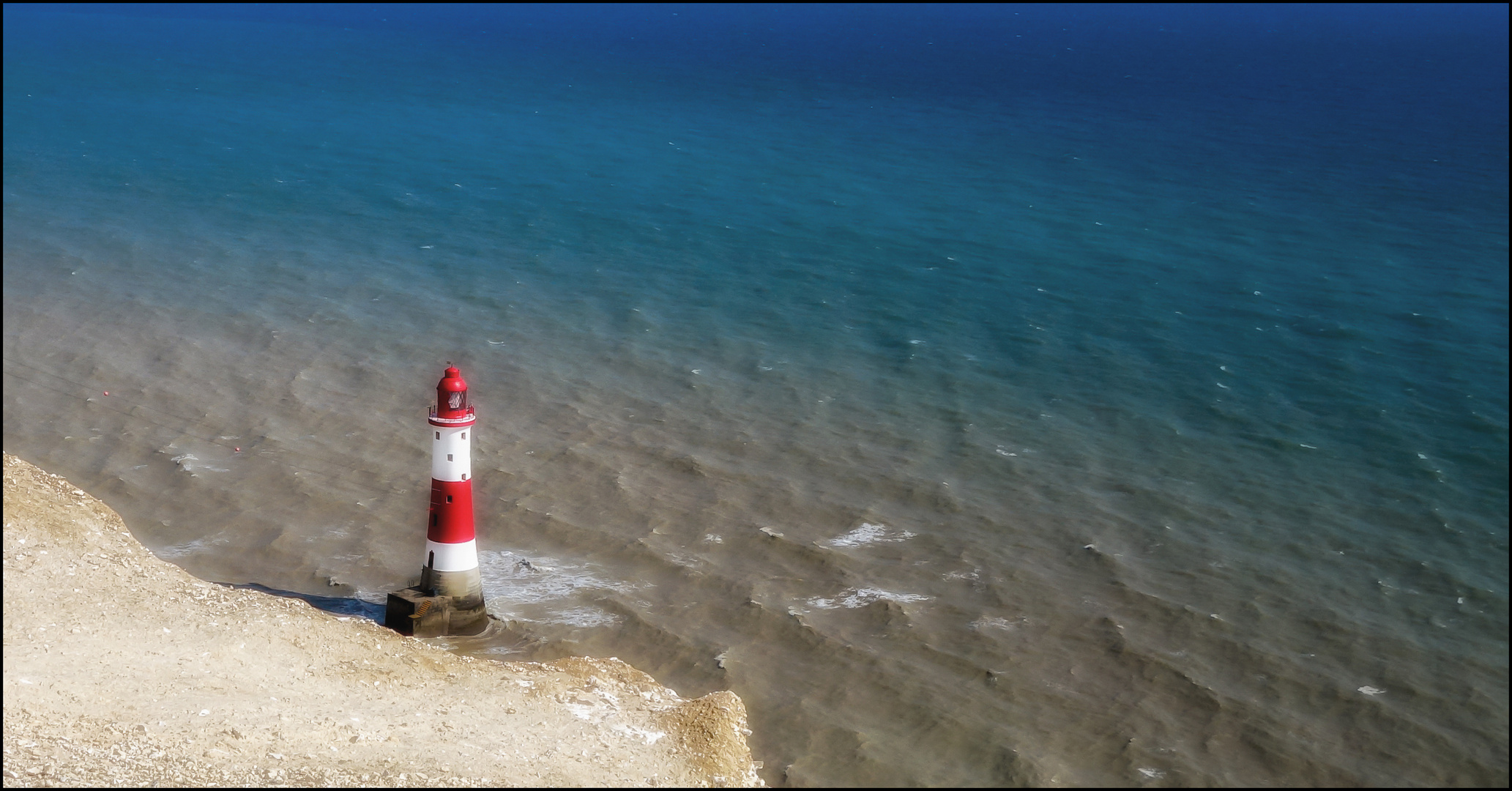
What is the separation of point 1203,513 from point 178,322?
19.6 meters

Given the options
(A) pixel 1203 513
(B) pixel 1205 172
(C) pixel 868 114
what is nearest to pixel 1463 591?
(A) pixel 1203 513

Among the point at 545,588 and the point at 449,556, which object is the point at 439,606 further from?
the point at 545,588

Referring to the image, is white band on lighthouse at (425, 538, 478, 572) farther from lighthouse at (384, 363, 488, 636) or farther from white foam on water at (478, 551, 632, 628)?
white foam on water at (478, 551, 632, 628)

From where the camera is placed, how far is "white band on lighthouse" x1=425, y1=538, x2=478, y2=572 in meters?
15.0

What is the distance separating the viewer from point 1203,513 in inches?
744

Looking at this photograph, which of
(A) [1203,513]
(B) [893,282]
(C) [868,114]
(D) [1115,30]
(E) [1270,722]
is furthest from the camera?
(D) [1115,30]

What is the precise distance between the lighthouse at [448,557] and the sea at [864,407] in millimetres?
490

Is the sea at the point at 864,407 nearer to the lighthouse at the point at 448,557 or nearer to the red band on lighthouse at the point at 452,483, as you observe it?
the lighthouse at the point at 448,557

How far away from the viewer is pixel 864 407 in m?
22.9

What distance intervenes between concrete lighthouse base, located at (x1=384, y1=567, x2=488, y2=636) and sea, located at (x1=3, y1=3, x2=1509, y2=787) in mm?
340

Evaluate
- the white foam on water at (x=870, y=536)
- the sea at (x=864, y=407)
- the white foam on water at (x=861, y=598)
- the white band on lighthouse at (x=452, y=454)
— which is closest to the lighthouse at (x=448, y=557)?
the white band on lighthouse at (x=452, y=454)

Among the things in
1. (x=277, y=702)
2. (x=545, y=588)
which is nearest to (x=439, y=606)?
(x=545, y=588)

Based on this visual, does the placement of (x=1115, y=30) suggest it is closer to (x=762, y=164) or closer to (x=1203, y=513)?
(x=762, y=164)

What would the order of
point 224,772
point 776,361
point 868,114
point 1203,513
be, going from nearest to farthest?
point 224,772 → point 1203,513 → point 776,361 → point 868,114
